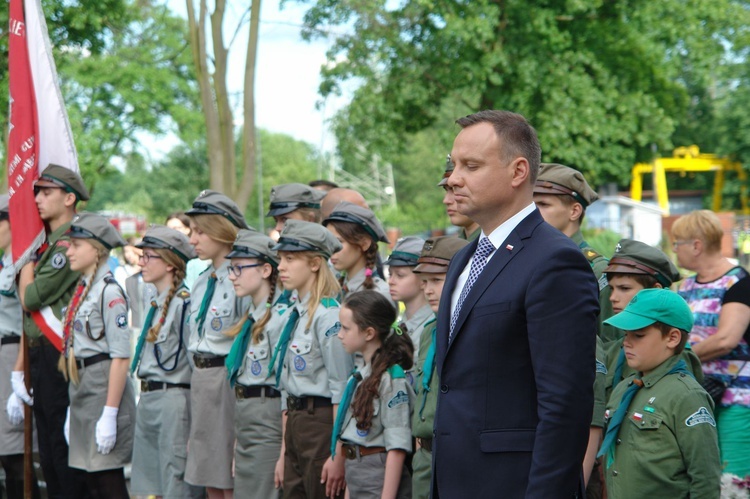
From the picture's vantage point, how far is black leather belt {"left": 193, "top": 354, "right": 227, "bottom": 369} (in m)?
6.27

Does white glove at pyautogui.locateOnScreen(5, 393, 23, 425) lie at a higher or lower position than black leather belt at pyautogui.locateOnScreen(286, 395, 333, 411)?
lower

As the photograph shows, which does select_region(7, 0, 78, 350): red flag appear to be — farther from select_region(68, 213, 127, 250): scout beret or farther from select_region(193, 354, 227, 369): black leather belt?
select_region(193, 354, 227, 369): black leather belt

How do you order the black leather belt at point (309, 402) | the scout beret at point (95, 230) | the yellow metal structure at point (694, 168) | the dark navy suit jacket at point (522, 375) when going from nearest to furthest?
the dark navy suit jacket at point (522, 375)
the black leather belt at point (309, 402)
the scout beret at point (95, 230)
the yellow metal structure at point (694, 168)

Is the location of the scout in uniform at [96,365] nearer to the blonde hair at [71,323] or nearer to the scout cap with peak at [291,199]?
the blonde hair at [71,323]

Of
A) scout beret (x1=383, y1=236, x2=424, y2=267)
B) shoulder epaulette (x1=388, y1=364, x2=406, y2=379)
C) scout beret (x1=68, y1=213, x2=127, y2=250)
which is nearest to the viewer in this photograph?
shoulder epaulette (x1=388, y1=364, x2=406, y2=379)

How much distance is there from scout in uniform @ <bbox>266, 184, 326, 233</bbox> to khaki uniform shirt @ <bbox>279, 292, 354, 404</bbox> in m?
1.48

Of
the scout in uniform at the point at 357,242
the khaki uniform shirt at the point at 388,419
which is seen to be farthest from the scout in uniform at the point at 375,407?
the scout in uniform at the point at 357,242

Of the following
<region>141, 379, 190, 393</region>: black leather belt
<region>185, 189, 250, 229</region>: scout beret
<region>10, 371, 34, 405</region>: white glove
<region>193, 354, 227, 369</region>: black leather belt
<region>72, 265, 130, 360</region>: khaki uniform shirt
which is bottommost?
<region>10, 371, 34, 405</region>: white glove

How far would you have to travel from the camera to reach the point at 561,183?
5.04 metres

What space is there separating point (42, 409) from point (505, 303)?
5261 millimetres

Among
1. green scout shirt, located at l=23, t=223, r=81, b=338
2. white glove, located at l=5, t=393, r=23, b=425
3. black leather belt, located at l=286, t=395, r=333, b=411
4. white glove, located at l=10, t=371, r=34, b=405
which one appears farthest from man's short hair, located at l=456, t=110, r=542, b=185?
white glove, located at l=5, t=393, r=23, b=425

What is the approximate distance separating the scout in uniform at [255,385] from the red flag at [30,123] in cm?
208

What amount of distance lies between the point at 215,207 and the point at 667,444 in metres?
3.57

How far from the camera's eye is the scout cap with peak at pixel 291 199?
7.16m
